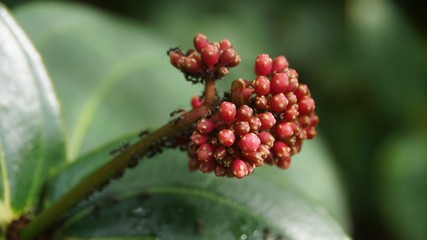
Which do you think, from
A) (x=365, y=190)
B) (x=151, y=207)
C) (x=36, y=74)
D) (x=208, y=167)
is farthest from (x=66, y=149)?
(x=365, y=190)

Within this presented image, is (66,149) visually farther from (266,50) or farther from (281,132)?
(266,50)

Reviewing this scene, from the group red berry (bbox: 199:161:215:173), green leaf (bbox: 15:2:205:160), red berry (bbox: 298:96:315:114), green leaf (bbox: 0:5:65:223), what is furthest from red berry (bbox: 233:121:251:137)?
green leaf (bbox: 15:2:205:160)

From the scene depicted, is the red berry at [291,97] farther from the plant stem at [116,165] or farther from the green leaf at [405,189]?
the green leaf at [405,189]

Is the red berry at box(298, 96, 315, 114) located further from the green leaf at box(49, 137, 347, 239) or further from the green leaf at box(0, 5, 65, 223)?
the green leaf at box(0, 5, 65, 223)

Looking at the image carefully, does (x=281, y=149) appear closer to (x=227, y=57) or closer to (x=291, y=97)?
(x=291, y=97)

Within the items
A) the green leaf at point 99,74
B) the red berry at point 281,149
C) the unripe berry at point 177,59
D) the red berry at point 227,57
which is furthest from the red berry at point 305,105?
the green leaf at point 99,74
